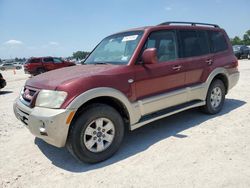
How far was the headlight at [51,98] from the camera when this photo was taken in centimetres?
311

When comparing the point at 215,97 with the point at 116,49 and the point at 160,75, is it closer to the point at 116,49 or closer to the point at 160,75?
the point at 160,75

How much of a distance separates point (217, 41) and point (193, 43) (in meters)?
0.93

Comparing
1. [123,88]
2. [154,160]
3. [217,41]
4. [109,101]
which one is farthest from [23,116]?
[217,41]

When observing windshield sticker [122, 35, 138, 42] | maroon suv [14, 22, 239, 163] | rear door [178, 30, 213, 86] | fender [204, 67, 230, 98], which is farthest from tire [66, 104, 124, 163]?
fender [204, 67, 230, 98]

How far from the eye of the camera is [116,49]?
432 centimetres

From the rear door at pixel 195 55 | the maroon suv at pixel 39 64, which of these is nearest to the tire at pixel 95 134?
the rear door at pixel 195 55

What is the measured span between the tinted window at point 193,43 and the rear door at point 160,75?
25 centimetres

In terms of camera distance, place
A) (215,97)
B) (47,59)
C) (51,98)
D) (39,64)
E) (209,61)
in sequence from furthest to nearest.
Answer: (47,59) → (39,64) → (215,97) → (209,61) → (51,98)

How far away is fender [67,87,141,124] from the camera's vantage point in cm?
313

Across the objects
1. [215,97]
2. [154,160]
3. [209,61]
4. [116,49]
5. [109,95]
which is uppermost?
[116,49]

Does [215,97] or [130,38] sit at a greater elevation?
[130,38]

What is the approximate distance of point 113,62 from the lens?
13.3 ft

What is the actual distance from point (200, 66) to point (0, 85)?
9068 mm

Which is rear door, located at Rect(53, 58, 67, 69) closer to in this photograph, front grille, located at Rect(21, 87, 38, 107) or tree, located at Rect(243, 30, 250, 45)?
front grille, located at Rect(21, 87, 38, 107)
